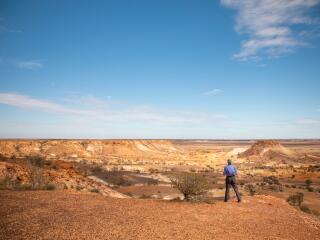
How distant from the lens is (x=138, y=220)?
10125 mm

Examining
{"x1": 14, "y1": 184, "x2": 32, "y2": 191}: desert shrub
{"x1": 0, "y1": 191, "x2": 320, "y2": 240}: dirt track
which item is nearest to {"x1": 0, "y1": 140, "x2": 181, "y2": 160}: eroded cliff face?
{"x1": 14, "y1": 184, "x2": 32, "y2": 191}: desert shrub

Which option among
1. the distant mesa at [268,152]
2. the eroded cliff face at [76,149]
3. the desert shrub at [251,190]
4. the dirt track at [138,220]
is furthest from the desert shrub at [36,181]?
the distant mesa at [268,152]

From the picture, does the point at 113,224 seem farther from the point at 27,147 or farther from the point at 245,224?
the point at 27,147

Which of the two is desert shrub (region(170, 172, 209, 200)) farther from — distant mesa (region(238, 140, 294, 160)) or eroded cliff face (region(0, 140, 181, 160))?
distant mesa (region(238, 140, 294, 160))

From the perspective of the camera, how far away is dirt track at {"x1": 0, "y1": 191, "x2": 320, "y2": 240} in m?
8.59

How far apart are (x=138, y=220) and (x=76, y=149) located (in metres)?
63.9

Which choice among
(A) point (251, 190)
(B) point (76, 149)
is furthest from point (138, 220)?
(B) point (76, 149)

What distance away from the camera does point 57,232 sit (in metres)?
8.29

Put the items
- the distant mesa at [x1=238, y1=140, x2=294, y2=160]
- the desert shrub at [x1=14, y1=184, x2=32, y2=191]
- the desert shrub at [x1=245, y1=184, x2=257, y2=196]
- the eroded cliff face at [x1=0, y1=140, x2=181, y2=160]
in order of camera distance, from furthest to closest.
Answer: the distant mesa at [x1=238, y1=140, x2=294, y2=160]
the eroded cliff face at [x1=0, y1=140, x2=181, y2=160]
the desert shrub at [x1=245, y1=184, x2=257, y2=196]
the desert shrub at [x1=14, y1=184, x2=32, y2=191]

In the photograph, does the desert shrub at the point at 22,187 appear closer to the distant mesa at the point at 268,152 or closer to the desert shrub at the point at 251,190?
the desert shrub at the point at 251,190

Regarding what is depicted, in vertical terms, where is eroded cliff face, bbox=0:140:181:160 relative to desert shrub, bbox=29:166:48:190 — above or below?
above

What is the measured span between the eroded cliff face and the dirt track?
4926 cm

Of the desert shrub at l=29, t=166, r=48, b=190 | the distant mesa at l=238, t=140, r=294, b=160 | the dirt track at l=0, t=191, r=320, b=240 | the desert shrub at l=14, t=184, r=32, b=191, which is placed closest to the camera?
the dirt track at l=0, t=191, r=320, b=240

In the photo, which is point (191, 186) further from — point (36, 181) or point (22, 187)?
point (36, 181)
